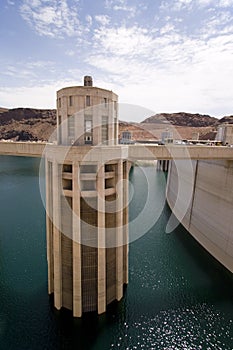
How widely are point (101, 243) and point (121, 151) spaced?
551 cm

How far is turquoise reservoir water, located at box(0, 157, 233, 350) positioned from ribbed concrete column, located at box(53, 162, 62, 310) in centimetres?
133

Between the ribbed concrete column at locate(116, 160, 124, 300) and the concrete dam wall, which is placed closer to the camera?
the ribbed concrete column at locate(116, 160, 124, 300)

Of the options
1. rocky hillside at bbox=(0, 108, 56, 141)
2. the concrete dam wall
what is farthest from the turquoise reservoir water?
rocky hillside at bbox=(0, 108, 56, 141)

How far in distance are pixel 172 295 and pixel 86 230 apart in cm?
869

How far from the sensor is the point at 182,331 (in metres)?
14.4

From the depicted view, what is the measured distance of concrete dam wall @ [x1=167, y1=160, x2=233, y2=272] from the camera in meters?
20.2

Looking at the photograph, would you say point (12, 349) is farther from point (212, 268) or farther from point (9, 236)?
point (212, 268)

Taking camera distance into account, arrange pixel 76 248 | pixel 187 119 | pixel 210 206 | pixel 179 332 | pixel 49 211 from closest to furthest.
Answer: pixel 76 248 → pixel 179 332 → pixel 49 211 → pixel 210 206 → pixel 187 119

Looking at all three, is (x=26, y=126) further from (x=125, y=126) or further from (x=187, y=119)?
(x=187, y=119)

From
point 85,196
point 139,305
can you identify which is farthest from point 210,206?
point 85,196

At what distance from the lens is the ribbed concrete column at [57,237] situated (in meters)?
13.4

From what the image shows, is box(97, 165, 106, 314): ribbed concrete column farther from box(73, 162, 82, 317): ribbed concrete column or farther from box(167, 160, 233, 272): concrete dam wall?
box(167, 160, 233, 272): concrete dam wall

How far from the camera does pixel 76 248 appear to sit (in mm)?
13719

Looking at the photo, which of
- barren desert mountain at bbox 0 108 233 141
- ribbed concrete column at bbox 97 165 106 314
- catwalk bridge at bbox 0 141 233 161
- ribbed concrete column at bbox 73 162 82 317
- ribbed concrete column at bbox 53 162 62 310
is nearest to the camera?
catwalk bridge at bbox 0 141 233 161
